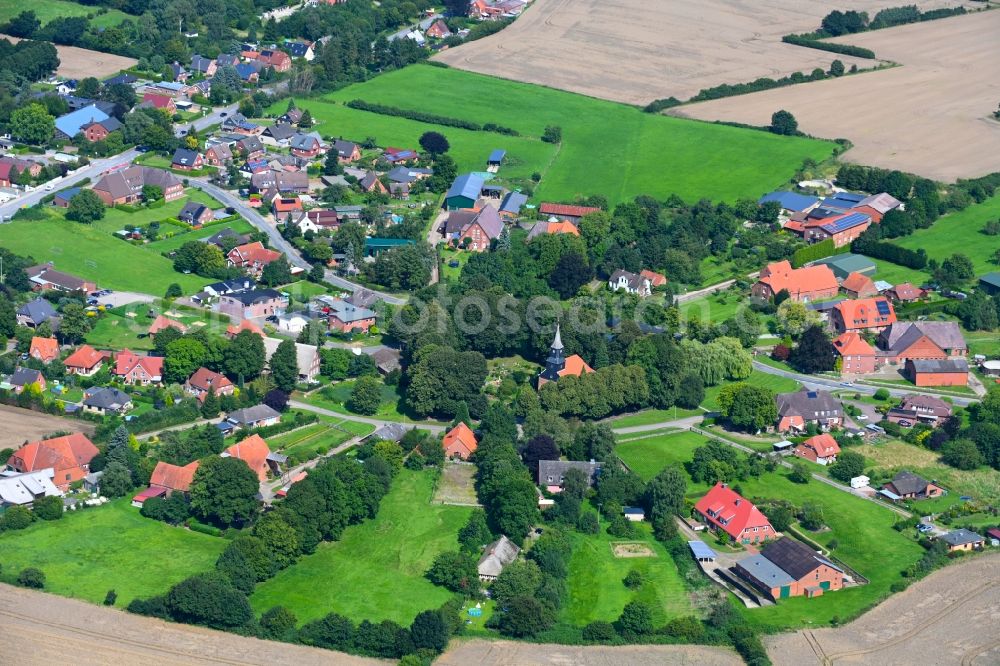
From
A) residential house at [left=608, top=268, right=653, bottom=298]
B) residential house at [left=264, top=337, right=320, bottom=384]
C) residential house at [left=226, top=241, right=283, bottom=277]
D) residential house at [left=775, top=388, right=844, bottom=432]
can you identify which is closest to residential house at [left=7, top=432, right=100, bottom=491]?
residential house at [left=264, top=337, right=320, bottom=384]

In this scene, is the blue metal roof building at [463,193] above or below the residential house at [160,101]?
above

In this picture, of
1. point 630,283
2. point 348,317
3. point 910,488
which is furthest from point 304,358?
point 910,488

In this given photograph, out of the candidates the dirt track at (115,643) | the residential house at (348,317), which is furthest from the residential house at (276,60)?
the dirt track at (115,643)

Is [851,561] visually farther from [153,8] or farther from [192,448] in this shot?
[153,8]

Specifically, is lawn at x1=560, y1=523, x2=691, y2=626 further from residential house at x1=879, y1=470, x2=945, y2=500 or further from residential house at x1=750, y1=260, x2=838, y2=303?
residential house at x1=750, y1=260, x2=838, y2=303

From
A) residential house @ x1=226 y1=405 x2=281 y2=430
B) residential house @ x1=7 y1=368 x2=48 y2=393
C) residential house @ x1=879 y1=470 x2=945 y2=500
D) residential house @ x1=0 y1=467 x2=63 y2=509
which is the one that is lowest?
residential house @ x1=7 y1=368 x2=48 y2=393

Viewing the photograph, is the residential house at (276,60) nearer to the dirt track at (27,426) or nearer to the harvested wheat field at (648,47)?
the harvested wheat field at (648,47)
